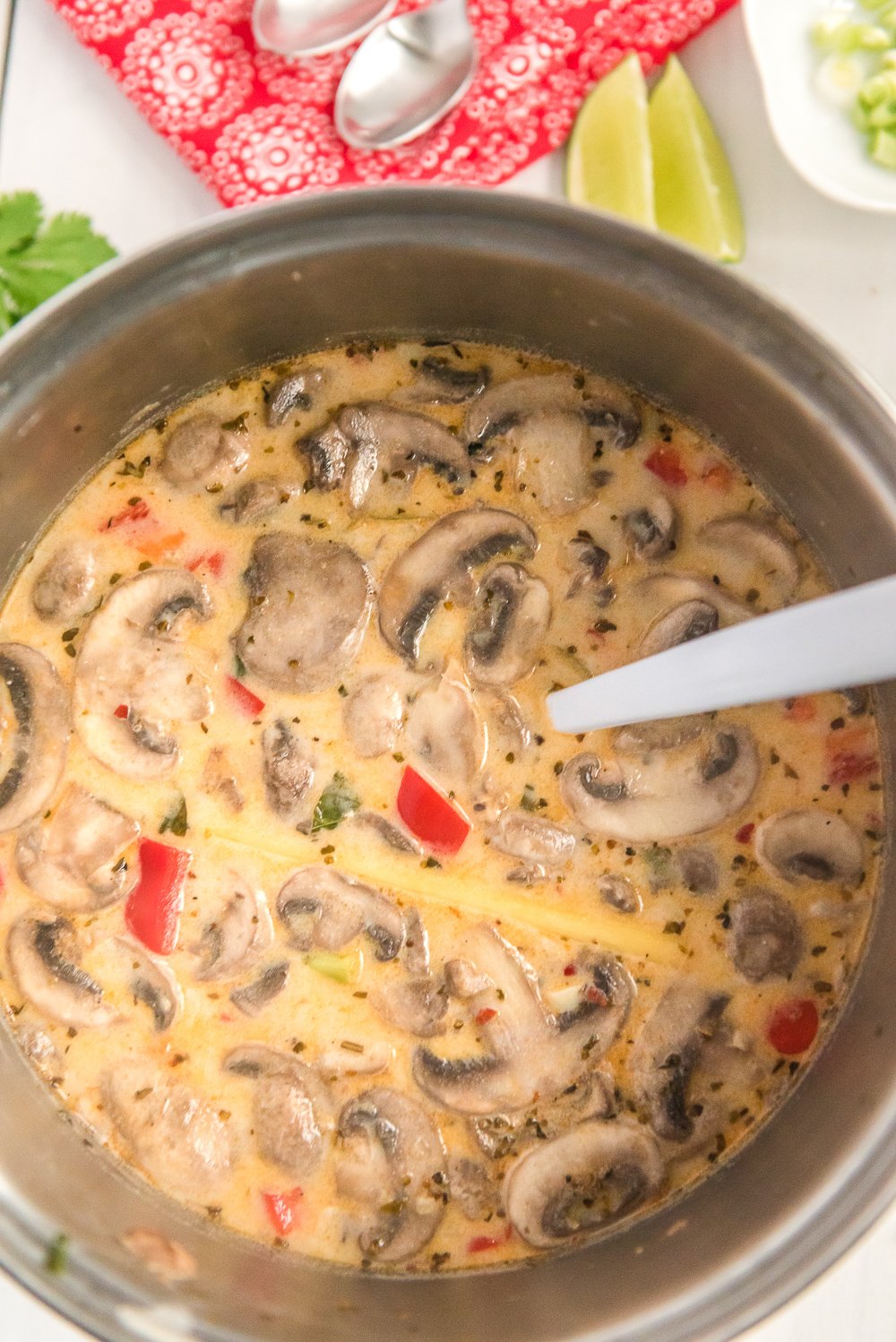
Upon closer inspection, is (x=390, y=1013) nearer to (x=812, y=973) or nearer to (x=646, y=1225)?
(x=646, y=1225)

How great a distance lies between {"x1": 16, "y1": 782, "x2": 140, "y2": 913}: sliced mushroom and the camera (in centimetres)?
263

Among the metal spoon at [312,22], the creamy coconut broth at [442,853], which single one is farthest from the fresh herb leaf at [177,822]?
the metal spoon at [312,22]

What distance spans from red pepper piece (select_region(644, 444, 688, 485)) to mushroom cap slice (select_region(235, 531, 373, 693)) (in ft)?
2.22

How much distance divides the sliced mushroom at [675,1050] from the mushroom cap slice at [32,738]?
4.64 feet

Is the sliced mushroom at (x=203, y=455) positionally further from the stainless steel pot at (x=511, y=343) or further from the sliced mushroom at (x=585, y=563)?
the sliced mushroom at (x=585, y=563)

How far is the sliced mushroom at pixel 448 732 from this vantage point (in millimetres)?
2592

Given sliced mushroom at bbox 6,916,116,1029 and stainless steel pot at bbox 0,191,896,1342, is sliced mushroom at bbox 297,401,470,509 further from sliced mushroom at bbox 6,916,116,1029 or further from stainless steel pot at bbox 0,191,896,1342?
sliced mushroom at bbox 6,916,116,1029

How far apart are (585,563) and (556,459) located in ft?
0.78

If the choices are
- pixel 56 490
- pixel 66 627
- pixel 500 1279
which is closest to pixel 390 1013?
pixel 500 1279

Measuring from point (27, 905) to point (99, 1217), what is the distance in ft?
2.22

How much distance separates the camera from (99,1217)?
2559 mm

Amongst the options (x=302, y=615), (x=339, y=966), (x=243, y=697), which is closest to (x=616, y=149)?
(x=302, y=615)

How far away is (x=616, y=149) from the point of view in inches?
103

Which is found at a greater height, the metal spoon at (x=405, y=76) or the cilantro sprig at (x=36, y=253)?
the cilantro sprig at (x=36, y=253)
